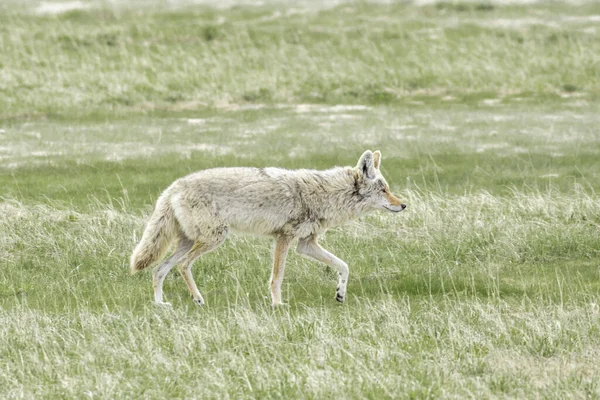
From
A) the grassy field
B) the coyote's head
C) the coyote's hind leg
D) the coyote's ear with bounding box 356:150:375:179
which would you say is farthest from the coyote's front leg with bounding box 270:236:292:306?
the coyote's ear with bounding box 356:150:375:179

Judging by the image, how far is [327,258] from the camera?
481 inches

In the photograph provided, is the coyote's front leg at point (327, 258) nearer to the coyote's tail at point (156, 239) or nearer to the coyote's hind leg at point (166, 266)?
the coyote's hind leg at point (166, 266)

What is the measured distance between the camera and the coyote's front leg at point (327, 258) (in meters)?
12.0

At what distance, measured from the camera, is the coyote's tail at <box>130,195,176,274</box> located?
11.8m

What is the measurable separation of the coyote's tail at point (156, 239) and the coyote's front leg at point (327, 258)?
5.85 ft

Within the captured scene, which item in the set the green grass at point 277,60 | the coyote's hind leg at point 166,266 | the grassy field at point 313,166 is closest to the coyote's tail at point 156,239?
the coyote's hind leg at point 166,266

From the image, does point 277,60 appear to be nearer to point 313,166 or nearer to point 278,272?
point 313,166

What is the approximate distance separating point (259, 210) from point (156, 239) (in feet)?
4.48

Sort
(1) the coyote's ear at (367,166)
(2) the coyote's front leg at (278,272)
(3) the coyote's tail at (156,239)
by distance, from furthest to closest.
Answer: (1) the coyote's ear at (367,166)
(2) the coyote's front leg at (278,272)
(3) the coyote's tail at (156,239)

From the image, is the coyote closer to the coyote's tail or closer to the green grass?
the coyote's tail

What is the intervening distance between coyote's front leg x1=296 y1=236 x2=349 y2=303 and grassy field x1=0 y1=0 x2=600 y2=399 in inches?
8.8

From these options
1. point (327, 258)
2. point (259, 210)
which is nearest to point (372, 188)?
point (327, 258)

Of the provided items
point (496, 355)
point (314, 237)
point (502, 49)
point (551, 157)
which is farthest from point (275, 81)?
point (496, 355)

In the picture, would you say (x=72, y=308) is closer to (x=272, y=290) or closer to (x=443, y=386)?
(x=272, y=290)
